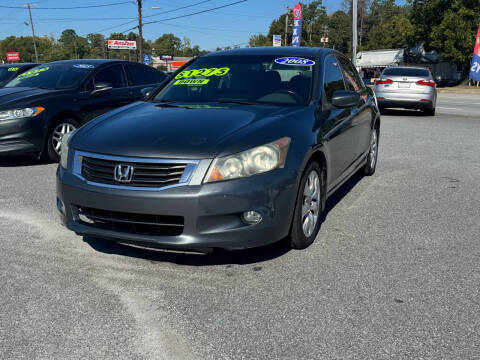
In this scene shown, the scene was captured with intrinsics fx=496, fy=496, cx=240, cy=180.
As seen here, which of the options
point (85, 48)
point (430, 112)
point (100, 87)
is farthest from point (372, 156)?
point (85, 48)

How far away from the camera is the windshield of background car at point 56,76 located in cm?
801

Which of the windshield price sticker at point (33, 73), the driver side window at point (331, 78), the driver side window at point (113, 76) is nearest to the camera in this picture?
the driver side window at point (331, 78)

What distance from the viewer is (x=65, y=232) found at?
171 inches

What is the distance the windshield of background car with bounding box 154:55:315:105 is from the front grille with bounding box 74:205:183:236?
1.55m

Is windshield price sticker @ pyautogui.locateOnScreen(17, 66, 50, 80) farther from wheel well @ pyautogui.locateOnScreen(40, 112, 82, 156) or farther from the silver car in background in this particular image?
the silver car in background

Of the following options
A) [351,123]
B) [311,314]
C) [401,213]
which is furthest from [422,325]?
[351,123]

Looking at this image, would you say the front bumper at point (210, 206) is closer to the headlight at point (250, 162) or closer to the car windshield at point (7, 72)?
the headlight at point (250, 162)

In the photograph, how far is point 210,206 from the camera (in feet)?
10.3

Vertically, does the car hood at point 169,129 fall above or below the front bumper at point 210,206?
above

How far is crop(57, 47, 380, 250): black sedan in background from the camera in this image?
3.16 metres

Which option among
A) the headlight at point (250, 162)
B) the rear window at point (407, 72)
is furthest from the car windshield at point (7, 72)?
the rear window at point (407, 72)

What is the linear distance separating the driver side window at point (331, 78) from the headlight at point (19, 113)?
440cm


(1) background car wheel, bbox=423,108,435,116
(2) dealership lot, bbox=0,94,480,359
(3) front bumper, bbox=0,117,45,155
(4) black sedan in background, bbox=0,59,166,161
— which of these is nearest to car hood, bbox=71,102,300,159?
(2) dealership lot, bbox=0,94,480,359

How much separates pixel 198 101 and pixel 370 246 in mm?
1947
